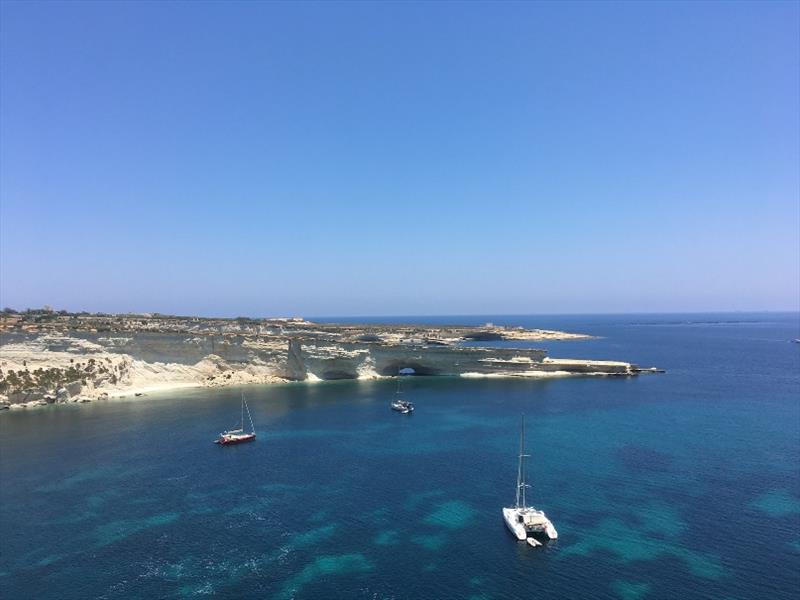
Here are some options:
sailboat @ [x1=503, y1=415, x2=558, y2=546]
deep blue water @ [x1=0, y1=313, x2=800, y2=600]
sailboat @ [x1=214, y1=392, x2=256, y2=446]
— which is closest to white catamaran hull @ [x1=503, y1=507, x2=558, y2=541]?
sailboat @ [x1=503, y1=415, x2=558, y2=546]

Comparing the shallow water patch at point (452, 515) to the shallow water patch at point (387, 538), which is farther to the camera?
the shallow water patch at point (452, 515)

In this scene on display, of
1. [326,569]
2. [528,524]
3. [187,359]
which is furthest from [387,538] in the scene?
[187,359]

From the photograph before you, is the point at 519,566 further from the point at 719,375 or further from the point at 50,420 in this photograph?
the point at 719,375

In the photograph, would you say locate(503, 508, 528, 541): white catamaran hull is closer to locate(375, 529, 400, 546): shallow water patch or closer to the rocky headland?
locate(375, 529, 400, 546): shallow water patch

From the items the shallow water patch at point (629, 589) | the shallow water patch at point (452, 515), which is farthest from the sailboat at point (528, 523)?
the shallow water patch at point (629, 589)

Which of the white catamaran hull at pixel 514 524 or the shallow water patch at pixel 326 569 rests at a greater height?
the white catamaran hull at pixel 514 524

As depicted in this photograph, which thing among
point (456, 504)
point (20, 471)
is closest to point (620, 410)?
point (456, 504)

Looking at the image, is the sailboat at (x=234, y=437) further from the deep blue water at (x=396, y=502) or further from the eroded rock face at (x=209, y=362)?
the eroded rock face at (x=209, y=362)
